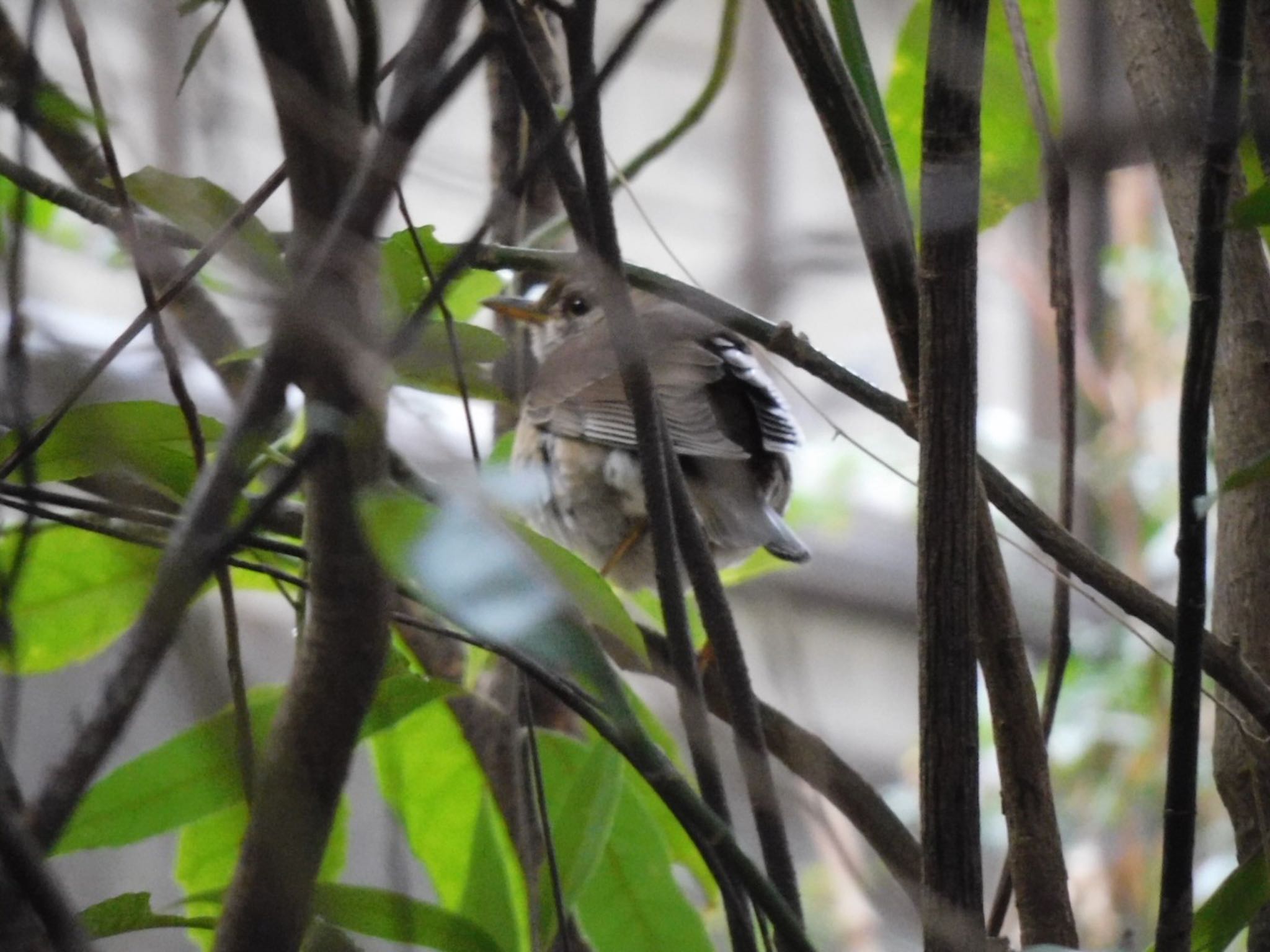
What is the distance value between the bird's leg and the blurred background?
18 cm

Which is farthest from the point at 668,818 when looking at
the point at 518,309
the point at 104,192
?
the point at 518,309

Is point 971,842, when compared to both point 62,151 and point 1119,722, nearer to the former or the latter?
point 62,151

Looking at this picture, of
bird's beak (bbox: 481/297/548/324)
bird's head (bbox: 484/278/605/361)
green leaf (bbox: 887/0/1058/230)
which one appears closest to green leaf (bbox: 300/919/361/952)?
green leaf (bbox: 887/0/1058/230)

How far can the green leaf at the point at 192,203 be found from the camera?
2.34ft

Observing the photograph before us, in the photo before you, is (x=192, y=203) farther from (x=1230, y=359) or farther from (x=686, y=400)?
(x=686, y=400)

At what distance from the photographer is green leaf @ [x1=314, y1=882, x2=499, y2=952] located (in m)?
0.71

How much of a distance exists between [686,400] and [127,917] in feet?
3.90

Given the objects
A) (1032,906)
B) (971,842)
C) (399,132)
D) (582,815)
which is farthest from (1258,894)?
(399,132)

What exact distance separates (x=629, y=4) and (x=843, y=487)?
1379 mm

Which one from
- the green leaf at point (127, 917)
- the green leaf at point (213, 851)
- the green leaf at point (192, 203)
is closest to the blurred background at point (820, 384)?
the green leaf at point (192, 203)

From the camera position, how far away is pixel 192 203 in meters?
0.75

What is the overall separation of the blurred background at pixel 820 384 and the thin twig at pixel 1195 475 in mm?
51

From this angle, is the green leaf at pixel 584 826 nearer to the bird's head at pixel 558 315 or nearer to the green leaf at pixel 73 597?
the green leaf at pixel 73 597

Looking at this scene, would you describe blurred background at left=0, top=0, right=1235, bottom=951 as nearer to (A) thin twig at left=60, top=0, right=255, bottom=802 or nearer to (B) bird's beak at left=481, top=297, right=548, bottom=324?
(A) thin twig at left=60, top=0, right=255, bottom=802
